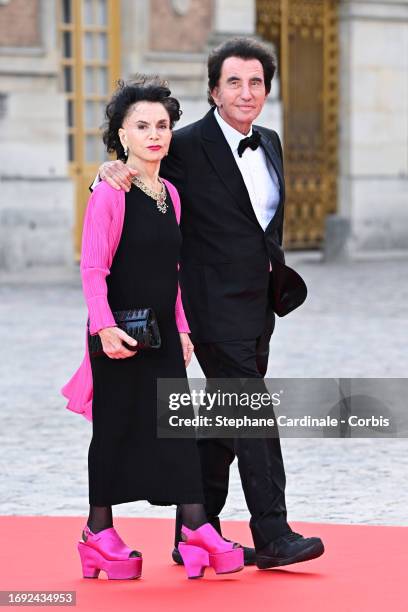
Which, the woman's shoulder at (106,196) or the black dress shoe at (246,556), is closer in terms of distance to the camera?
the woman's shoulder at (106,196)

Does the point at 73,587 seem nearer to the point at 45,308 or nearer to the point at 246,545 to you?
the point at 246,545

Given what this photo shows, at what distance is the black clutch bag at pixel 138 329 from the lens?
5211mm

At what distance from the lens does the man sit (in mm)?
5605

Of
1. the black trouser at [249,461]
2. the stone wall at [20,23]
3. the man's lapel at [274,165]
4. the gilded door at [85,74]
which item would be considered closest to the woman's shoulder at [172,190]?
the man's lapel at [274,165]

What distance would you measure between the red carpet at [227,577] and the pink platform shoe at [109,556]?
4cm

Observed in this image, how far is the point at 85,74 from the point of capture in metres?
20.7

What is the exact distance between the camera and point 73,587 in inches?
208

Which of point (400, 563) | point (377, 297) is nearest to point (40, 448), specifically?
point (400, 563)

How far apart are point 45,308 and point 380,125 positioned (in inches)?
358

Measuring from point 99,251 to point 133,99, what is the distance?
0.52 meters

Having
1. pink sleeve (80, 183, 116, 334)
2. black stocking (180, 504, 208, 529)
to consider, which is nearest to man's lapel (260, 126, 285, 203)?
pink sleeve (80, 183, 116, 334)

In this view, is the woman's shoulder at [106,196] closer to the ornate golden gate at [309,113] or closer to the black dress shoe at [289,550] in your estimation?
the black dress shoe at [289,550]

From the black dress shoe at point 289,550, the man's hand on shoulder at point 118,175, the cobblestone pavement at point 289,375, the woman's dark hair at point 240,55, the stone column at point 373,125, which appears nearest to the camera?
the man's hand on shoulder at point 118,175

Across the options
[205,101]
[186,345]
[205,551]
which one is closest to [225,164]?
[186,345]
